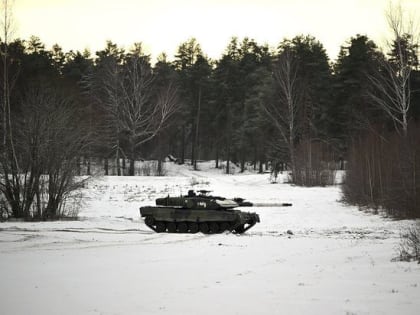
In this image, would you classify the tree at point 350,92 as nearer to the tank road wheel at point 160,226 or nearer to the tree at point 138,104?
the tree at point 138,104

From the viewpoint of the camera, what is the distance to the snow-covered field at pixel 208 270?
8.20 m

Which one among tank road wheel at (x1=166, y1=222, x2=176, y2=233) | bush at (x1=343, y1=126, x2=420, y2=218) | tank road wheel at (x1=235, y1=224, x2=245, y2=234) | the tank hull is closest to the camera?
the tank hull

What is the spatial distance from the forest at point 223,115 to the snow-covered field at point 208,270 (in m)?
3.61

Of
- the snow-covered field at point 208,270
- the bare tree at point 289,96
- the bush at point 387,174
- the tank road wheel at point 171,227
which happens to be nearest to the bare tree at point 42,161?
the snow-covered field at point 208,270

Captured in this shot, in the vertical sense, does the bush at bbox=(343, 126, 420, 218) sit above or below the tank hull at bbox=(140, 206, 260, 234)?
above

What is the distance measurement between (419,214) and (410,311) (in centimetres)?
1547

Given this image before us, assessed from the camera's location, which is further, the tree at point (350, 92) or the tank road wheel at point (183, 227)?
the tree at point (350, 92)

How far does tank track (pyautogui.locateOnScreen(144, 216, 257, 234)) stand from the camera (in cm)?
2112

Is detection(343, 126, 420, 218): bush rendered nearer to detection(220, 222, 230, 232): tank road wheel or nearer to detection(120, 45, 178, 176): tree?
detection(220, 222, 230, 232): tank road wheel

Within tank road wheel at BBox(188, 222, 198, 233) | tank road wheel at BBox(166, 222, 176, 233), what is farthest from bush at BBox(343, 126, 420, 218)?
tank road wheel at BBox(166, 222, 176, 233)

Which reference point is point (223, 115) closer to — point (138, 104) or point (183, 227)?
→ point (138, 104)

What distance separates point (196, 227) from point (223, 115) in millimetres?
37291

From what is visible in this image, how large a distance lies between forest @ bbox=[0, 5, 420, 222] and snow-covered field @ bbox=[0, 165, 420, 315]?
11.8ft

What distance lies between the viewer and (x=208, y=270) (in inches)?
452
